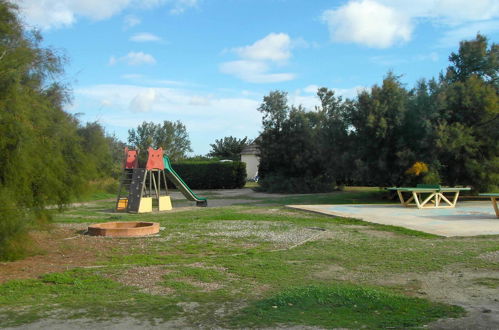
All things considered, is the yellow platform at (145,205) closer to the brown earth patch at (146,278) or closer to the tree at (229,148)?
the brown earth patch at (146,278)

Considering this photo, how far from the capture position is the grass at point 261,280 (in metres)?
5.30

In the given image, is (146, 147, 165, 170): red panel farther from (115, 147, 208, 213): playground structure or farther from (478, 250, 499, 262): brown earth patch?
(478, 250, 499, 262): brown earth patch

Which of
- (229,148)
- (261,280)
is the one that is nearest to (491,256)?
(261,280)

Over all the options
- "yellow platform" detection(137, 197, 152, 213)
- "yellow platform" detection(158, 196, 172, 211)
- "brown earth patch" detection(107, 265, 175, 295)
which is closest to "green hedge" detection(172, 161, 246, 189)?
"yellow platform" detection(158, 196, 172, 211)

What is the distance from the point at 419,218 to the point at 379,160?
8.18 meters

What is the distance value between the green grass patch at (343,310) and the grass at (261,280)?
0.01 meters

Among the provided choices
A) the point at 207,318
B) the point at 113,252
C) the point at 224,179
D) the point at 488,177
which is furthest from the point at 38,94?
the point at 224,179

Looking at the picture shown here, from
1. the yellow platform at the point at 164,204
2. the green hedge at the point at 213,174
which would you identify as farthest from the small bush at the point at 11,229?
the green hedge at the point at 213,174

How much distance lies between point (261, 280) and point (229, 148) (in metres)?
59.6

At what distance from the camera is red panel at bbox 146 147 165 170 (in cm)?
2084

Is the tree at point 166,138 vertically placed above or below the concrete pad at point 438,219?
above

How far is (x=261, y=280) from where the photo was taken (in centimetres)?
700

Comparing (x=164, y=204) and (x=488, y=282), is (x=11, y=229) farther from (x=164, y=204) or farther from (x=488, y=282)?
(x=164, y=204)

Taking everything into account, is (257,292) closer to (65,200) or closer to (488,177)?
(65,200)
